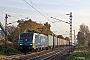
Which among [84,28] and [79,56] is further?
[84,28]

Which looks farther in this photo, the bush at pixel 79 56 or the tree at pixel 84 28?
the tree at pixel 84 28

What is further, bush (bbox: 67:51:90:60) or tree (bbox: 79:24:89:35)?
tree (bbox: 79:24:89:35)

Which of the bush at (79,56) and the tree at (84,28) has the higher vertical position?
the tree at (84,28)

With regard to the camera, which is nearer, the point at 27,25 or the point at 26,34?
the point at 26,34

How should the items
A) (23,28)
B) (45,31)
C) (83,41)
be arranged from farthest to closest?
1. (45,31)
2. (83,41)
3. (23,28)

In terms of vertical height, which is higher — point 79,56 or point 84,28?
point 84,28

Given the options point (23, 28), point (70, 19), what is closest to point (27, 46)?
point (70, 19)

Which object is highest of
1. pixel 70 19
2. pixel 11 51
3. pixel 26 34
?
pixel 70 19

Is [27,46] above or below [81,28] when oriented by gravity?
below

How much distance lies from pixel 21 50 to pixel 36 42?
10.2ft

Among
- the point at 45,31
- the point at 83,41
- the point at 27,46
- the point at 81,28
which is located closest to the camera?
the point at 27,46

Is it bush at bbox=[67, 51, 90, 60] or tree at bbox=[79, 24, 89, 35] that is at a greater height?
tree at bbox=[79, 24, 89, 35]

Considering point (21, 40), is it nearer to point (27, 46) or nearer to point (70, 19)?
point (27, 46)

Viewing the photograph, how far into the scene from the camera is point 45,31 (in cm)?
9194
